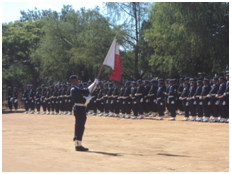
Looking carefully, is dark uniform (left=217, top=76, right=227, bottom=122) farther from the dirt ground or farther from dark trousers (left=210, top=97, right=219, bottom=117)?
the dirt ground

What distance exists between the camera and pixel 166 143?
33.2ft

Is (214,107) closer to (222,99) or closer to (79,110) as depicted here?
(222,99)

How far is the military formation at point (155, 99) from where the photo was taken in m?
16.1

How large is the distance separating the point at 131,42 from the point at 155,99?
41.2 ft

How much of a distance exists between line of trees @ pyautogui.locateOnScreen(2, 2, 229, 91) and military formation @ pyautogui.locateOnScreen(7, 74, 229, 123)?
2.93 metres

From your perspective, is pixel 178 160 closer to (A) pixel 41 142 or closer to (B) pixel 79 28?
(A) pixel 41 142

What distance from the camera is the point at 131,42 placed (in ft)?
102

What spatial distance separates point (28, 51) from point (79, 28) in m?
8.73

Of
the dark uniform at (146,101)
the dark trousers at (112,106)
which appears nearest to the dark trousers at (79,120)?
the dark uniform at (146,101)

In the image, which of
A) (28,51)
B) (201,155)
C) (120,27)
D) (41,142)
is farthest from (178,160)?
(28,51)

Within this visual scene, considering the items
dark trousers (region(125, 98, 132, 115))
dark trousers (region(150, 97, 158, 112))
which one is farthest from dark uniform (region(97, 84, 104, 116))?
Answer: dark trousers (region(150, 97, 158, 112))

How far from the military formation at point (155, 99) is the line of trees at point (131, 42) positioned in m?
2.93

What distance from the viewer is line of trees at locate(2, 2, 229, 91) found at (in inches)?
898

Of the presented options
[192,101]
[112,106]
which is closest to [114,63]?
[192,101]
